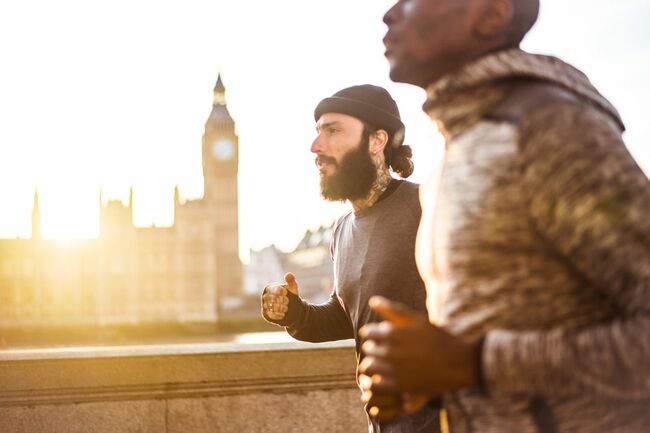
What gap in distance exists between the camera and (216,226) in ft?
227

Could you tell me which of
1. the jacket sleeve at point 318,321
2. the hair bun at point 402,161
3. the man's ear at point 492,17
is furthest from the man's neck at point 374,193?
the man's ear at point 492,17

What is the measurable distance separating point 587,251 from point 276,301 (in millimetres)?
1583

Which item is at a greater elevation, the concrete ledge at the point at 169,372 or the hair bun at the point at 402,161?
the hair bun at the point at 402,161

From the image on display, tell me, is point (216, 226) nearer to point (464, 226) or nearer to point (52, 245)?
point (52, 245)

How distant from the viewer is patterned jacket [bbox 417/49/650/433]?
958 millimetres

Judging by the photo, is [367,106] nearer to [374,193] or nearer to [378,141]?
[378,141]

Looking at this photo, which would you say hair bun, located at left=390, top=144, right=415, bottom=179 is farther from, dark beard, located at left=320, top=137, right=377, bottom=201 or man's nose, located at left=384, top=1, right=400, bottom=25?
man's nose, located at left=384, top=1, right=400, bottom=25

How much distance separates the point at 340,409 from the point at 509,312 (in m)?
2.86

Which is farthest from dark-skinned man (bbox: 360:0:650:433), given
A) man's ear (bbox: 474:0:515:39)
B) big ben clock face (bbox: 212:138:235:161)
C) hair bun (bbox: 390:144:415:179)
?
big ben clock face (bbox: 212:138:235:161)

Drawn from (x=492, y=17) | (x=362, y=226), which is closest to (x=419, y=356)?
(x=492, y=17)

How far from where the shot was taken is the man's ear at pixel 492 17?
46.0 inches

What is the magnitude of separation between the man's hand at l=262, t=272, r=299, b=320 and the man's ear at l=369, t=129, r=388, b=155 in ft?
2.23

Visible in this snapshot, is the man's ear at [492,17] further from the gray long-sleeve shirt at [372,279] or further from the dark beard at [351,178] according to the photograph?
the dark beard at [351,178]

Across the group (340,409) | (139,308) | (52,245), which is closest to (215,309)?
(139,308)
